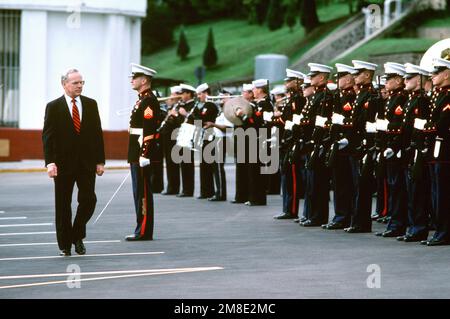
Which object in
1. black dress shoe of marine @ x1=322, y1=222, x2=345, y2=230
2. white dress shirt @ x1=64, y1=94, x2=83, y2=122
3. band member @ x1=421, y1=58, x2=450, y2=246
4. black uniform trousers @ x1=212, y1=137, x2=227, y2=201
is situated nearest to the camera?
white dress shirt @ x1=64, y1=94, x2=83, y2=122

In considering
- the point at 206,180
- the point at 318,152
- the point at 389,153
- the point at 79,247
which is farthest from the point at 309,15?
the point at 79,247

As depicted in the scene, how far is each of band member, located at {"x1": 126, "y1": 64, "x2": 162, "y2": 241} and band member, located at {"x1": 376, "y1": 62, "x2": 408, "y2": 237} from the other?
2.89 meters

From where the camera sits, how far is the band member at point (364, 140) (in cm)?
1681

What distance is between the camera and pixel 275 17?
88.0m

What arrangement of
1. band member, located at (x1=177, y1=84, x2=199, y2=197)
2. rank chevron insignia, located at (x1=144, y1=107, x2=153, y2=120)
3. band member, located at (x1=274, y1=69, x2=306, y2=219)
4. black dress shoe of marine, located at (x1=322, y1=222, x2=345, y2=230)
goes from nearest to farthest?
rank chevron insignia, located at (x1=144, y1=107, x2=153, y2=120)
black dress shoe of marine, located at (x1=322, y1=222, x2=345, y2=230)
band member, located at (x1=274, y1=69, x2=306, y2=219)
band member, located at (x1=177, y1=84, x2=199, y2=197)

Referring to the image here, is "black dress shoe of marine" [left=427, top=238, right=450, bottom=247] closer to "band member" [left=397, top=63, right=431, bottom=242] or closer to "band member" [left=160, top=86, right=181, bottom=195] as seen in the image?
"band member" [left=397, top=63, right=431, bottom=242]

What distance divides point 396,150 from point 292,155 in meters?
2.86

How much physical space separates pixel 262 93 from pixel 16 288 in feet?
34.3

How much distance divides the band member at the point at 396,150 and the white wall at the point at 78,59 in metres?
20.6

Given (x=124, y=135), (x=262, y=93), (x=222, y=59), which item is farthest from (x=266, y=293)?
(x=222, y=59)

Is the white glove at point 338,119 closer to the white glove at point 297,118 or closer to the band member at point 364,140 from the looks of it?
the band member at point 364,140

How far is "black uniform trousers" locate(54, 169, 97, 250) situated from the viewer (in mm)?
14258

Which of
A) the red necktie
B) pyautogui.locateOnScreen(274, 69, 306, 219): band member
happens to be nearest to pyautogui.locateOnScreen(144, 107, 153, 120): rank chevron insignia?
the red necktie
